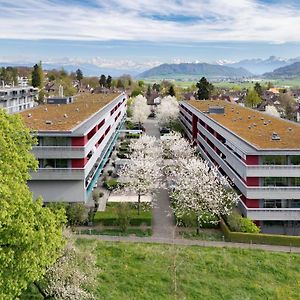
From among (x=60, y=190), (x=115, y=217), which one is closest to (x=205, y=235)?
(x=115, y=217)

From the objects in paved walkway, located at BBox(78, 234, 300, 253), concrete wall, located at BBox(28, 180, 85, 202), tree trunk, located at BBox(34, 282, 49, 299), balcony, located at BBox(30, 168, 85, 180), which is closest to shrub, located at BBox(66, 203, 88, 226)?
concrete wall, located at BBox(28, 180, 85, 202)

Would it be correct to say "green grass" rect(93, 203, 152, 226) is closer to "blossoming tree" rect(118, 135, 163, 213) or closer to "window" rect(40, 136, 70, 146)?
"blossoming tree" rect(118, 135, 163, 213)

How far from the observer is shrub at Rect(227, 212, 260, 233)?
147ft

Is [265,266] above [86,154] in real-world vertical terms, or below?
below

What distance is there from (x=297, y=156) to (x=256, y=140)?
622cm

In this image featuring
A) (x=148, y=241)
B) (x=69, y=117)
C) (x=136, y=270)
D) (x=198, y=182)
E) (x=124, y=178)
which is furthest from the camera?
(x=69, y=117)

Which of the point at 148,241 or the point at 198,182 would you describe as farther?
the point at 198,182

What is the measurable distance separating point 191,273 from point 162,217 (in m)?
13.9

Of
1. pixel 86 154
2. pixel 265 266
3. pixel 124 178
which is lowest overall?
pixel 265 266

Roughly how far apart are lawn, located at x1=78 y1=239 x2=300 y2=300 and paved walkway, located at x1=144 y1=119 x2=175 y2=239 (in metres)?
3.83

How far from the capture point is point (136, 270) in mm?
37688

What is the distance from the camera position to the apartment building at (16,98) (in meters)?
105

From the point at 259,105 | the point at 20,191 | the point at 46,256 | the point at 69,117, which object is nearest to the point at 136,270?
the point at 46,256

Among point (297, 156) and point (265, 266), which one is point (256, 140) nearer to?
point (297, 156)
